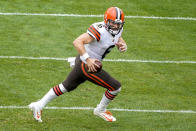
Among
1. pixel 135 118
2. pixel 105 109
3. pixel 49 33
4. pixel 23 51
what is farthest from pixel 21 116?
pixel 49 33

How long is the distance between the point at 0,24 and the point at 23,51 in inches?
58.8

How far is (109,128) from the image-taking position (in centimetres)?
759

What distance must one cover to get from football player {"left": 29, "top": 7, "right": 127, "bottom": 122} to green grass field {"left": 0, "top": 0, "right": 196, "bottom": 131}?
1.85ft

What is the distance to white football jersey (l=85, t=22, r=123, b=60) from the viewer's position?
711 centimetres

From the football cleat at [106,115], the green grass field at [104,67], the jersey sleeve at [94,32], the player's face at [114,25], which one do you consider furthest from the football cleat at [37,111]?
the player's face at [114,25]

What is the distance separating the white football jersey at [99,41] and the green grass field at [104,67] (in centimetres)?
117

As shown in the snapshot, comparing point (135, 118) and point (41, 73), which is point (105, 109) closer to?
point (135, 118)

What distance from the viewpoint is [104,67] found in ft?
32.7

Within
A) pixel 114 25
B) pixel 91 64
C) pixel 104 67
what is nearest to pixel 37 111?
pixel 91 64

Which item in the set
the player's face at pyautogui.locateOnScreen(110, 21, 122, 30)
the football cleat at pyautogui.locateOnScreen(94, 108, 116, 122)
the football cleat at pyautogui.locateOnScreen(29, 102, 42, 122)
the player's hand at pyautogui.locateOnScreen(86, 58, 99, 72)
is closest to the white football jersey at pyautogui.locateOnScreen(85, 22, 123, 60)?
the player's face at pyautogui.locateOnScreen(110, 21, 122, 30)

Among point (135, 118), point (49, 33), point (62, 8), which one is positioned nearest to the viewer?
point (135, 118)

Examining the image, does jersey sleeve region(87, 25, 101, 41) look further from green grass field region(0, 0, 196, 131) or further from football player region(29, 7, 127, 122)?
green grass field region(0, 0, 196, 131)

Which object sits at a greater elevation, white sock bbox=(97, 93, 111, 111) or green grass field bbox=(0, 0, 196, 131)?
white sock bbox=(97, 93, 111, 111)

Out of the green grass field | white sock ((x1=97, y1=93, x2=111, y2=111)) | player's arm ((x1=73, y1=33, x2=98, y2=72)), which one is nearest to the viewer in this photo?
player's arm ((x1=73, y1=33, x2=98, y2=72))
